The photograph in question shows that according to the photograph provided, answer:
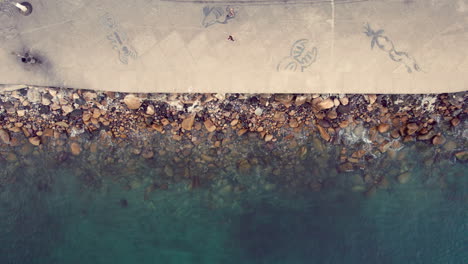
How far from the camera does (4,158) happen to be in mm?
5109

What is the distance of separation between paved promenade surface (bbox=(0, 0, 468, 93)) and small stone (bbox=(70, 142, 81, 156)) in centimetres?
103

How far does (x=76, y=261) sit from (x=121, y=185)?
152 centimetres

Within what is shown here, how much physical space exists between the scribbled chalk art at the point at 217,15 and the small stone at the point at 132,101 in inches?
58.1

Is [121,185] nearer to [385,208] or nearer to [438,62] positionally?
[385,208]

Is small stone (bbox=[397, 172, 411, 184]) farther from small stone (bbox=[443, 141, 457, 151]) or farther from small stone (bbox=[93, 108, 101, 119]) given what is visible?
small stone (bbox=[93, 108, 101, 119])

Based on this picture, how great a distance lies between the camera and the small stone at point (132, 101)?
4.63 meters

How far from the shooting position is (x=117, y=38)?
4.40m

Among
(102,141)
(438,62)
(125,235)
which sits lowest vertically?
(125,235)

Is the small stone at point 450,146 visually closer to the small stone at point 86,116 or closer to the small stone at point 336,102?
the small stone at point 336,102

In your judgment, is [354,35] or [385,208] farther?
[385,208]

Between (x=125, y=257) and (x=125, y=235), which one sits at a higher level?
(x=125, y=235)

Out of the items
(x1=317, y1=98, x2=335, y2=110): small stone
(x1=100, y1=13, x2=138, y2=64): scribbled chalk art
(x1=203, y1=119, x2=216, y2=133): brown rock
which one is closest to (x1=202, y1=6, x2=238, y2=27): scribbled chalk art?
(x1=100, y1=13, x2=138, y2=64): scribbled chalk art

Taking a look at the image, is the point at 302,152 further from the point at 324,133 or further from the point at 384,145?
the point at 384,145

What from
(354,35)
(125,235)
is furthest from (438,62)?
(125,235)
